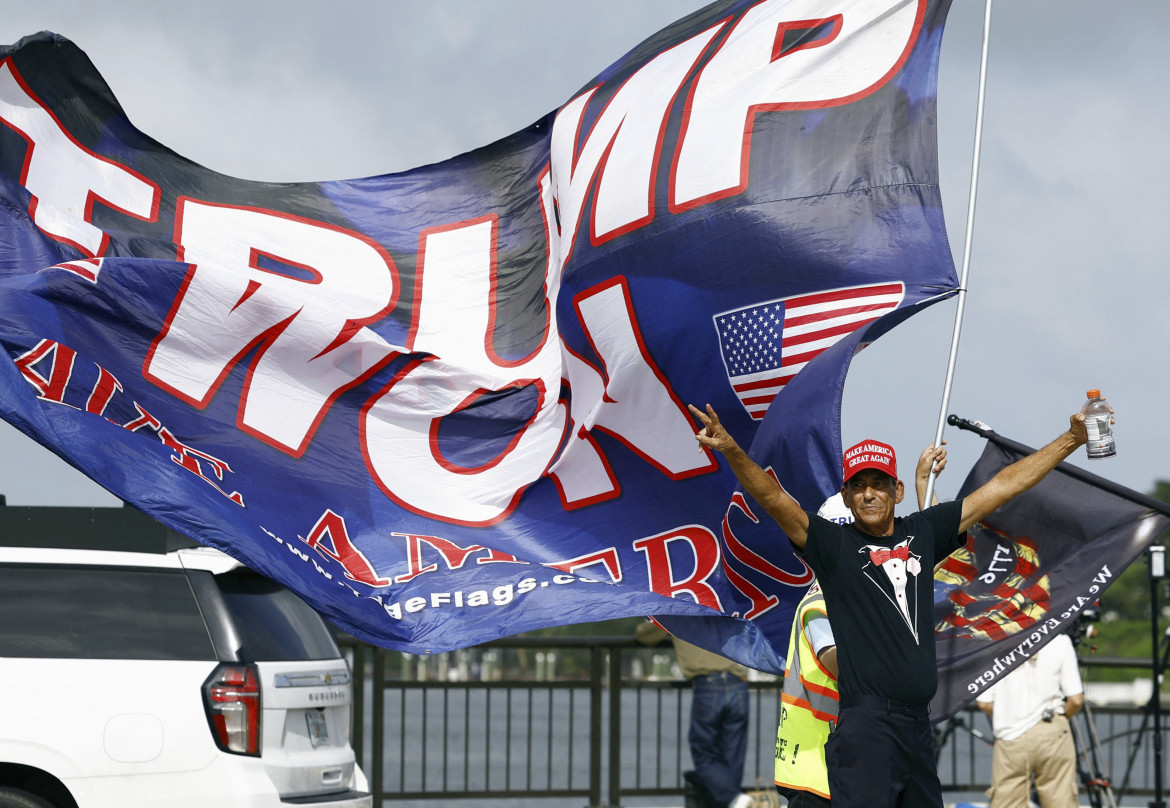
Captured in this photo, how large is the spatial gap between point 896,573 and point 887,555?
0.07m

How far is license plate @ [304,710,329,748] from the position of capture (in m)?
6.79

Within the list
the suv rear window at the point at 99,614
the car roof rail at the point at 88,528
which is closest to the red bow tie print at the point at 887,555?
the suv rear window at the point at 99,614

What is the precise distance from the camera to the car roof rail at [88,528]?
21.9 feet

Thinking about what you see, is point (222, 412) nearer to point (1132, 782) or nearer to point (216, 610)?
point (216, 610)

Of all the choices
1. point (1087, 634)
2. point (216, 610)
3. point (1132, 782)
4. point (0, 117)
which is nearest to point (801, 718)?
point (216, 610)

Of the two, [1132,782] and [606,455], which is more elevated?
[606,455]

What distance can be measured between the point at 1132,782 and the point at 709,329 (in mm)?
12790

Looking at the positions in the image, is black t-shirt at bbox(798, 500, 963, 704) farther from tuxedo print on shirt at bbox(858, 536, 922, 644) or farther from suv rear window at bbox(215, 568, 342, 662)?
suv rear window at bbox(215, 568, 342, 662)

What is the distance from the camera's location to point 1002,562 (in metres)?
6.21

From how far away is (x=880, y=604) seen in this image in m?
4.79

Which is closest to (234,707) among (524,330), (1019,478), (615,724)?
(524,330)

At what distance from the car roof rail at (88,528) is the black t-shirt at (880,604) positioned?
3257mm

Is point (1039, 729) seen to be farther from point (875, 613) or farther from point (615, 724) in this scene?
→ point (875, 613)

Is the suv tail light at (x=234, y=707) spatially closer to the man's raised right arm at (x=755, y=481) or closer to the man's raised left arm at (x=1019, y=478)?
the man's raised right arm at (x=755, y=481)
